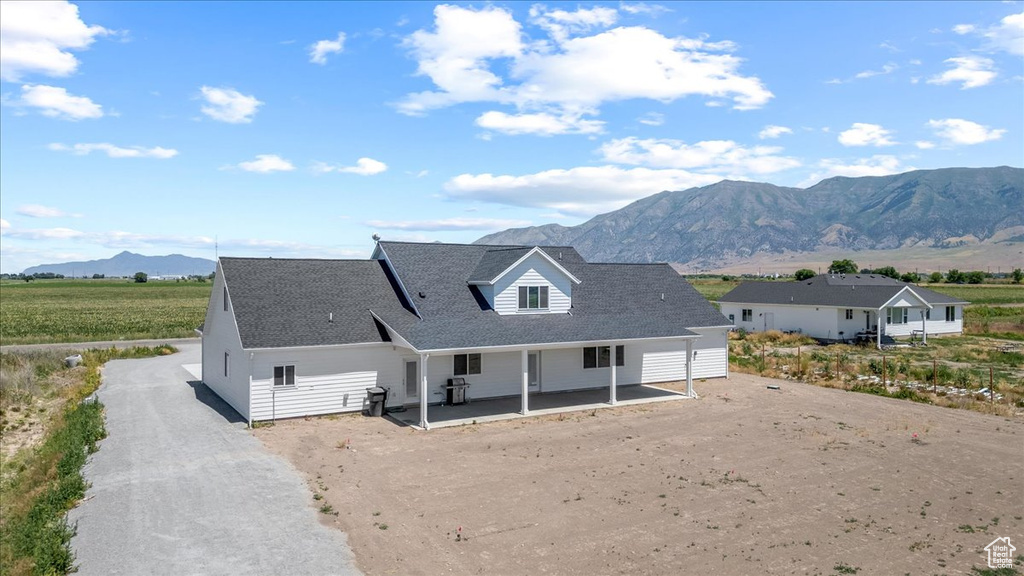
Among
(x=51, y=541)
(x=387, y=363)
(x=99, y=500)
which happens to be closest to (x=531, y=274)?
(x=387, y=363)

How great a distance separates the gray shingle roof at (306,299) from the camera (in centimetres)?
2175

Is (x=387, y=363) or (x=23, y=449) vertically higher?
(x=387, y=363)

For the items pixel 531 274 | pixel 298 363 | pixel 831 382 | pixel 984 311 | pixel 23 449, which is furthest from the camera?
pixel 984 311

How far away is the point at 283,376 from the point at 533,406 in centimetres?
860

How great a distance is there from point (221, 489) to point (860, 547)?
12772mm

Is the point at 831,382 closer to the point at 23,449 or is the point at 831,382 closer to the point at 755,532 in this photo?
the point at 755,532

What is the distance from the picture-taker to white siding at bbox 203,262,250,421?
71.7 feet

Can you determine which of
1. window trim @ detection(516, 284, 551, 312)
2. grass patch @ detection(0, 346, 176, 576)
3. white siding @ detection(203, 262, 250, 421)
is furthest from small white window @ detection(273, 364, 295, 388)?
window trim @ detection(516, 284, 551, 312)

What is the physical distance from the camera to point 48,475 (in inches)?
607

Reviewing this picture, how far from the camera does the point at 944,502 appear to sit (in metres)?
14.0

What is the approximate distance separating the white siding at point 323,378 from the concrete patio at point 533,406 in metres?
1.39

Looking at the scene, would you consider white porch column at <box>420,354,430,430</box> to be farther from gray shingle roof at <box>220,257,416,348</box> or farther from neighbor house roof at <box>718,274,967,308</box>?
neighbor house roof at <box>718,274,967,308</box>

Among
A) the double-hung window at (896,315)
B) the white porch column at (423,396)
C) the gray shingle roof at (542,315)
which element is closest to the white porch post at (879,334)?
the double-hung window at (896,315)

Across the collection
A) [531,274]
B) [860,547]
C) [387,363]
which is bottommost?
[860,547]
